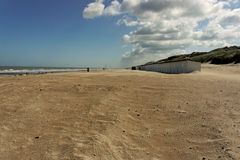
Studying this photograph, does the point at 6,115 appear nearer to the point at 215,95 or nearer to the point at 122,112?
the point at 122,112

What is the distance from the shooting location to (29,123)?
7.92 m

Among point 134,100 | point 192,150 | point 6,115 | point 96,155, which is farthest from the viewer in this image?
point 134,100

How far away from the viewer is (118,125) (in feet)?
25.4

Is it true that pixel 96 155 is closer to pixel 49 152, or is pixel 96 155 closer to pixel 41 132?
pixel 49 152

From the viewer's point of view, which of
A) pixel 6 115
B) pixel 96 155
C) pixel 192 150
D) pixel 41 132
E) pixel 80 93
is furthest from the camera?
pixel 80 93

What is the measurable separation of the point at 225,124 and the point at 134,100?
3.31 metres

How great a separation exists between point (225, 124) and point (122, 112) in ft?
8.30

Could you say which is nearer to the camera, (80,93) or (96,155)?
(96,155)

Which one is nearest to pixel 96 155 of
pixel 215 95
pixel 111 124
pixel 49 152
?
pixel 49 152

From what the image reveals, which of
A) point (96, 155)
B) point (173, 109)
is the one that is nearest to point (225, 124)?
point (173, 109)

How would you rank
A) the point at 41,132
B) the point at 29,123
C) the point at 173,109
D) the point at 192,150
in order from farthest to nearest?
the point at 173,109 → the point at 29,123 → the point at 41,132 → the point at 192,150

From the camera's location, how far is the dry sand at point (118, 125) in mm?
6336

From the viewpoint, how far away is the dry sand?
634cm

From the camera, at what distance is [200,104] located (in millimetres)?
9773
